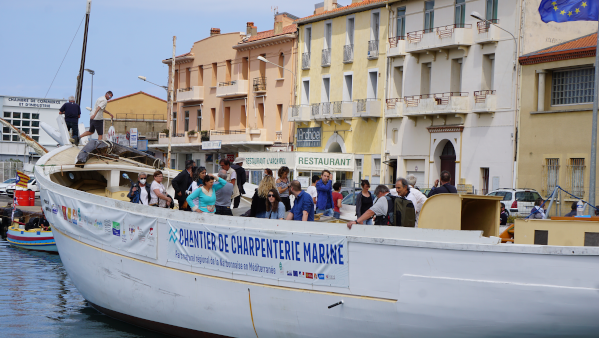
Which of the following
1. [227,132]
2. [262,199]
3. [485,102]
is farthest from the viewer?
[227,132]

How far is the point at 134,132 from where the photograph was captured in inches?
1676

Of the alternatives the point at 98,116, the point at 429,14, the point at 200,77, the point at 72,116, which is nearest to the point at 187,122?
the point at 200,77

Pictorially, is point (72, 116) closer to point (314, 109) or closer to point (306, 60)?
point (314, 109)

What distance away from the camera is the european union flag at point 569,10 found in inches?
631

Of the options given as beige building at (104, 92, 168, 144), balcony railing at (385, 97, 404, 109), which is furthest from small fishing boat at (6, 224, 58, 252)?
beige building at (104, 92, 168, 144)

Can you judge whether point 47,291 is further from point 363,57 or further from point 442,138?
point 363,57

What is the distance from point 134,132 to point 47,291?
25165mm

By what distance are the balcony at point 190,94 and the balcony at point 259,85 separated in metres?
7.21

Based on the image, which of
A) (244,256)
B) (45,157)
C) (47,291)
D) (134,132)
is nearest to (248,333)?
(244,256)

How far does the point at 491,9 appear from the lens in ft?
108

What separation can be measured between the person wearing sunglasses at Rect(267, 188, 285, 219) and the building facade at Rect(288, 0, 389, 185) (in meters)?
27.2

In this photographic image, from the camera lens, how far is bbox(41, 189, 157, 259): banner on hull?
37.8ft

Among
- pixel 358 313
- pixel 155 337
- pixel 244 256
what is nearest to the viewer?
pixel 358 313

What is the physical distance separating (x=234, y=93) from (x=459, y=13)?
19813 millimetres
